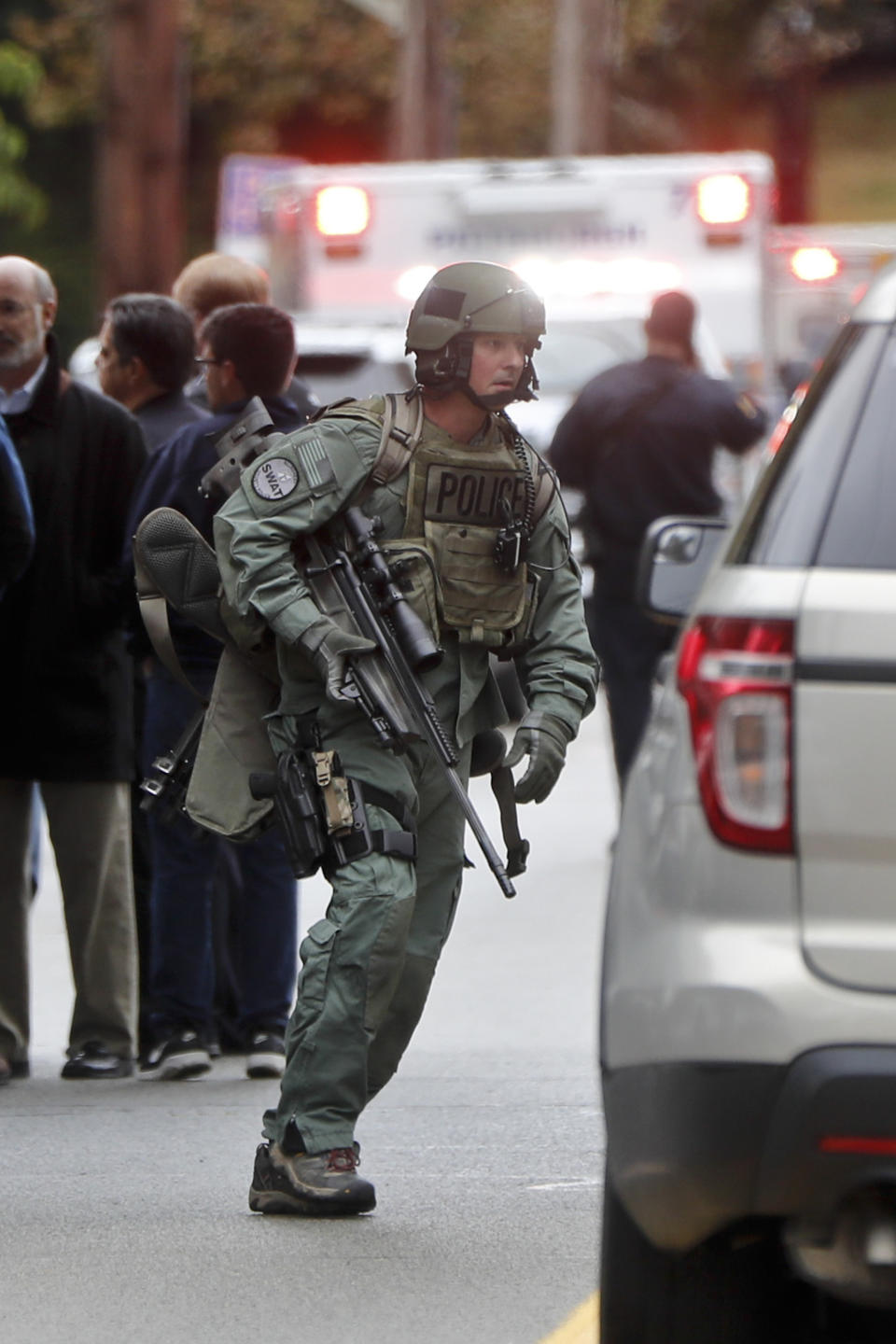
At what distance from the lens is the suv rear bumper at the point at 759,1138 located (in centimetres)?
322

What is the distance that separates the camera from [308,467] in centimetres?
503

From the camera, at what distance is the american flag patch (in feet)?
16.5

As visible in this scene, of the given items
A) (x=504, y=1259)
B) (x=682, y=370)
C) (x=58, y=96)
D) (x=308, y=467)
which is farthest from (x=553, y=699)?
(x=58, y=96)

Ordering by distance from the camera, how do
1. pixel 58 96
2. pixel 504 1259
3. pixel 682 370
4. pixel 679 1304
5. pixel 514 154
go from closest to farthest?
pixel 679 1304 < pixel 504 1259 < pixel 682 370 < pixel 58 96 < pixel 514 154

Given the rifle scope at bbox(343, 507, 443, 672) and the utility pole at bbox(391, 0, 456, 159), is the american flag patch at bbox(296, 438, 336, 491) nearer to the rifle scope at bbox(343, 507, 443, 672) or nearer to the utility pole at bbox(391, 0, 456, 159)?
the rifle scope at bbox(343, 507, 443, 672)

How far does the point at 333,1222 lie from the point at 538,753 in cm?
97

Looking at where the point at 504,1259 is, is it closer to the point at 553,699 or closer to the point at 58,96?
the point at 553,699

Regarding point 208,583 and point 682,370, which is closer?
point 208,583

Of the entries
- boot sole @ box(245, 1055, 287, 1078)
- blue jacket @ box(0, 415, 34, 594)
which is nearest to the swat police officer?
blue jacket @ box(0, 415, 34, 594)

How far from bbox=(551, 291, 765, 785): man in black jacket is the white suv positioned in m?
6.82

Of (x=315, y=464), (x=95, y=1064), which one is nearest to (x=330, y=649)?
(x=315, y=464)

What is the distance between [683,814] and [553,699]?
5.66ft

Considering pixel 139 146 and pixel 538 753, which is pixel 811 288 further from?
pixel 538 753

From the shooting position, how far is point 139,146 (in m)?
16.4
